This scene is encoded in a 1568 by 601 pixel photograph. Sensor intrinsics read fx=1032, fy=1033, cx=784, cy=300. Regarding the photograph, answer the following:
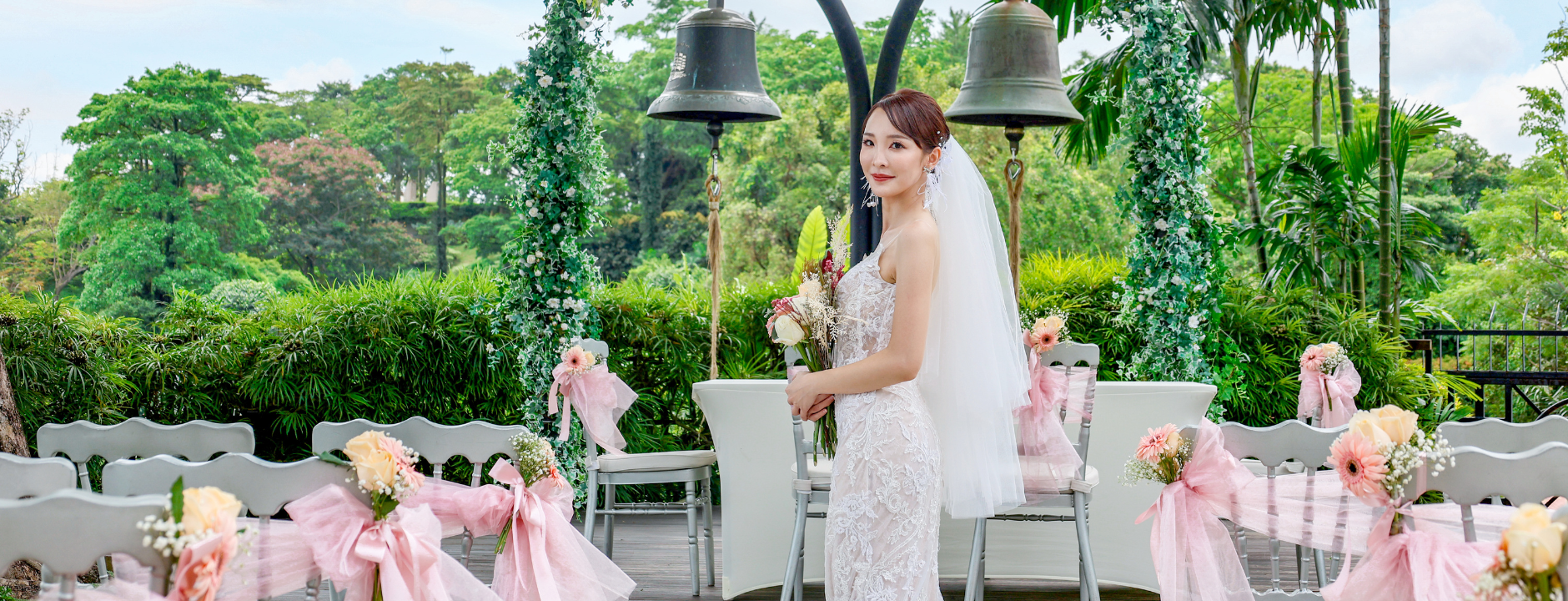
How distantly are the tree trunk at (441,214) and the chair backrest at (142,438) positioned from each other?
23228mm

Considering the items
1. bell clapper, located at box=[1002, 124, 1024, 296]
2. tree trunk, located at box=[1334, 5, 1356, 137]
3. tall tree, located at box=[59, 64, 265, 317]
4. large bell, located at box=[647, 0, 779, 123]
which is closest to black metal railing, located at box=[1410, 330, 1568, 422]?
tree trunk, located at box=[1334, 5, 1356, 137]

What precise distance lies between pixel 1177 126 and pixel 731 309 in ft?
8.58

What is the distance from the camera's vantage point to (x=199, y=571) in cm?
123

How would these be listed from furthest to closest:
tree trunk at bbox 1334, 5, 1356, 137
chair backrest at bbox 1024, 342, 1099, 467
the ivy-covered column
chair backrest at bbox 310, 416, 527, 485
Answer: tree trunk at bbox 1334, 5, 1356, 137, the ivy-covered column, chair backrest at bbox 1024, 342, 1099, 467, chair backrest at bbox 310, 416, 527, 485

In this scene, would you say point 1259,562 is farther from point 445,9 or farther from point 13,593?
point 445,9

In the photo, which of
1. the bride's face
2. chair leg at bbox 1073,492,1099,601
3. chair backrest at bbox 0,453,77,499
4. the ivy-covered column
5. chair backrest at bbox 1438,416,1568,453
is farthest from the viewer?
the ivy-covered column

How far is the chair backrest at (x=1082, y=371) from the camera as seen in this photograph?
10.6 ft

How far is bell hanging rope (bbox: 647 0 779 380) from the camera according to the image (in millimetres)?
3480

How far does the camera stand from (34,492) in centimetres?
180

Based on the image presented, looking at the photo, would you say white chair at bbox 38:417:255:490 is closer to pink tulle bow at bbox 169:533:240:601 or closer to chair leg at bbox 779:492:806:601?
pink tulle bow at bbox 169:533:240:601

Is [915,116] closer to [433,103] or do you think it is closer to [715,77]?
[715,77]

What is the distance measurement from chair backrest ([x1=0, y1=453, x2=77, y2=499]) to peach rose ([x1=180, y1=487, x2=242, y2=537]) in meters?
0.75

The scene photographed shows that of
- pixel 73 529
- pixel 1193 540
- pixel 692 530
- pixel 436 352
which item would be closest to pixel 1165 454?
pixel 1193 540

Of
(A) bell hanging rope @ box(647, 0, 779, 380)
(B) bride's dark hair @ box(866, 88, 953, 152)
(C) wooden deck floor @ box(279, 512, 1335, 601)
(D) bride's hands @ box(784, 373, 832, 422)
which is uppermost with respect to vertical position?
(A) bell hanging rope @ box(647, 0, 779, 380)
